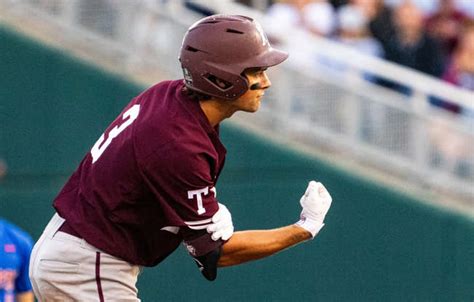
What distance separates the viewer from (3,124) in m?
7.33

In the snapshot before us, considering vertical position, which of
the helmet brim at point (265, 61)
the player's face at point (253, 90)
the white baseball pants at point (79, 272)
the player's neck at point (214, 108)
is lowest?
the white baseball pants at point (79, 272)

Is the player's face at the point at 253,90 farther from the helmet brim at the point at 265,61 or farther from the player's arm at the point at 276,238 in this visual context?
the player's arm at the point at 276,238

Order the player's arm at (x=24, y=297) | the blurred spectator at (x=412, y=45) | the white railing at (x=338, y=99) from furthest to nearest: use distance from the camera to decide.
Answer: the blurred spectator at (x=412, y=45) < the white railing at (x=338, y=99) < the player's arm at (x=24, y=297)

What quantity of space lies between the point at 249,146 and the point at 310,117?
1.72 ft

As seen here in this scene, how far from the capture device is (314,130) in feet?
26.2

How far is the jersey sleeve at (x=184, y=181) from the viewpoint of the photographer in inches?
176

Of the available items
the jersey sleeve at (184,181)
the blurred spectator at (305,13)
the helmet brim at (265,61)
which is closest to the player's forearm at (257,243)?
the jersey sleeve at (184,181)

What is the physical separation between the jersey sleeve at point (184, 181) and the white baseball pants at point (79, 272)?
0.33 metres

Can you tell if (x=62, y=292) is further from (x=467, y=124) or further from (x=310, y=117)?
(x=467, y=124)

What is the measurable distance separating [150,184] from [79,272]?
1.58 ft

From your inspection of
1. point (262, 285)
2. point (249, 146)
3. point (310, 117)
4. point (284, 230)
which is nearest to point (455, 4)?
point (310, 117)

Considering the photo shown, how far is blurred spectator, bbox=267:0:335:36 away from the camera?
7.95 m

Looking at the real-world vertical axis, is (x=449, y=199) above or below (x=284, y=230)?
below

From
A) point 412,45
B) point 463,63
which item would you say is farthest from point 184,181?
point 463,63
